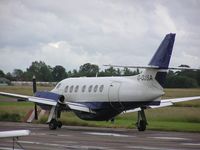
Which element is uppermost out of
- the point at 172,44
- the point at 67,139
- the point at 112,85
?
the point at 172,44

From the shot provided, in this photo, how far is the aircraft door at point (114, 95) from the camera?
30.3m

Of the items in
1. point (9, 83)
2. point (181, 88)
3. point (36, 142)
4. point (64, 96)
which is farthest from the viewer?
point (9, 83)

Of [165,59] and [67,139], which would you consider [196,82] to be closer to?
[165,59]

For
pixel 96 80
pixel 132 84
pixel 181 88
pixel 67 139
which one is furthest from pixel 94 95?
pixel 181 88

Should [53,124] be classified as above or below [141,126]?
above

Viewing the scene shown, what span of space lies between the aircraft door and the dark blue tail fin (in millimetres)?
2302

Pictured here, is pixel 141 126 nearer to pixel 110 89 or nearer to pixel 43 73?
pixel 110 89

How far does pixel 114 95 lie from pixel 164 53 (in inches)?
144

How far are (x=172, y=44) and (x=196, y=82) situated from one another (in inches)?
2752

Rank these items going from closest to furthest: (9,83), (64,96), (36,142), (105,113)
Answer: (36,142) → (105,113) → (64,96) → (9,83)

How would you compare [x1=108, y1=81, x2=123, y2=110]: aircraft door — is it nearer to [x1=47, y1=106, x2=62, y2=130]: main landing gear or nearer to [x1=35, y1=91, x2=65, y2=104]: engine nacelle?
[x1=35, y1=91, x2=65, y2=104]: engine nacelle

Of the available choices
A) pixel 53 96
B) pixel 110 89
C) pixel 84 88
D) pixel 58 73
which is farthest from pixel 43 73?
pixel 110 89

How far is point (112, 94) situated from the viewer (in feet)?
101

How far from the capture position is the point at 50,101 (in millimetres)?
31969
